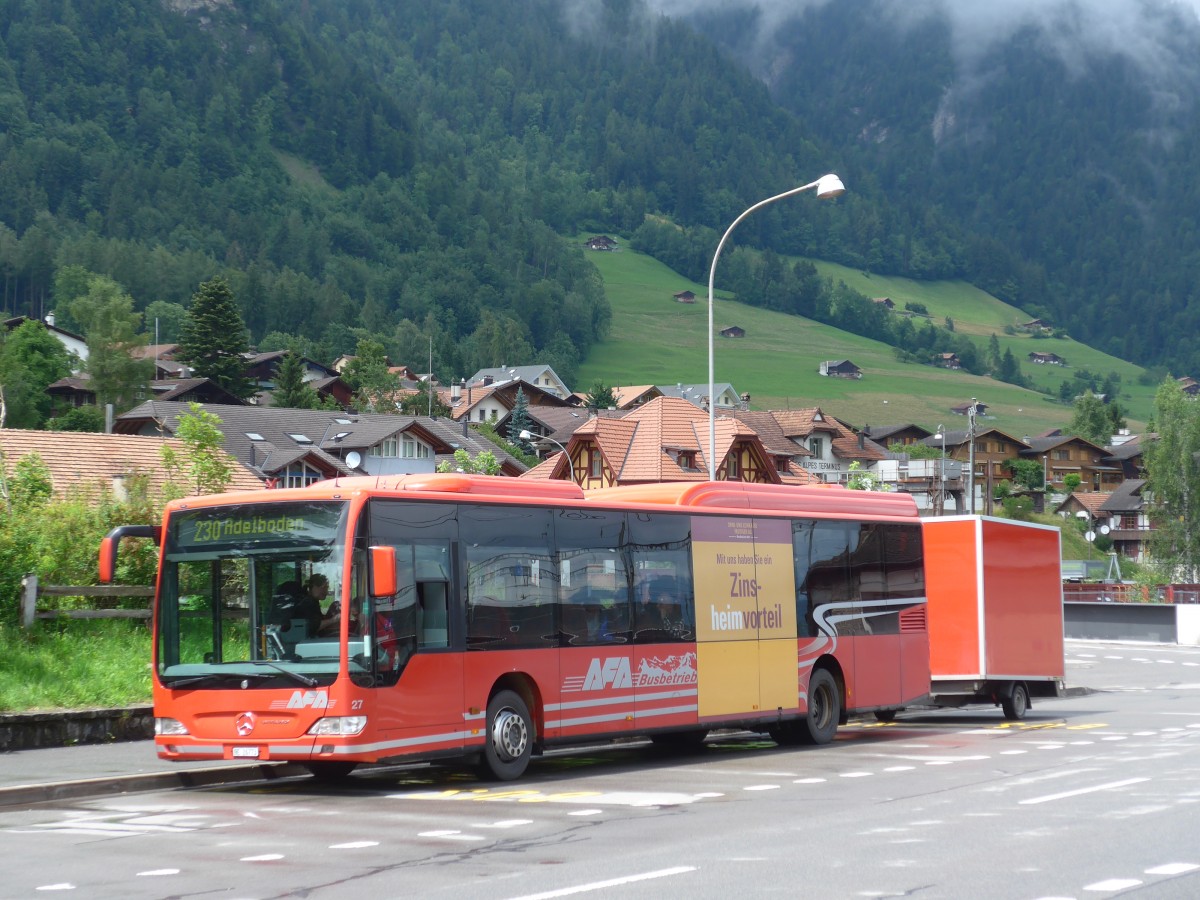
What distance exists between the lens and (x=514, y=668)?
15414mm

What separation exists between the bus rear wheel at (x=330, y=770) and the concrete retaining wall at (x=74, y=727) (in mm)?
3272

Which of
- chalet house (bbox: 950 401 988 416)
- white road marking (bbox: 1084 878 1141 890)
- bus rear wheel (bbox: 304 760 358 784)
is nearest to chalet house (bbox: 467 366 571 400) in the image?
chalet house (bbox: 950 401 988 416)

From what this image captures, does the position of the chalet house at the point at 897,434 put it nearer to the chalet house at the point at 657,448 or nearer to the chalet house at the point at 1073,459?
the chalet house at the point at 1073,459

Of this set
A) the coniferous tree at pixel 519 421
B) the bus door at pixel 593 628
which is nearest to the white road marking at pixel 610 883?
the bus door at pixel 593 628

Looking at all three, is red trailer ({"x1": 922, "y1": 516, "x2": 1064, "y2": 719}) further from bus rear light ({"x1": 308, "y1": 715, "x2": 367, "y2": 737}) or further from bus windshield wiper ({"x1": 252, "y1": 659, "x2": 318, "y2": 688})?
bus windshield wiper ({"x1": 252, "y1": 659, "x2": 318, "y2": 688})

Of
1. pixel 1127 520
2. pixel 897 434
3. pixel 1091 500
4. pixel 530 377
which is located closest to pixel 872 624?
pixel 1127 520

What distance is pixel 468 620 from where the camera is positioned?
1510 cm

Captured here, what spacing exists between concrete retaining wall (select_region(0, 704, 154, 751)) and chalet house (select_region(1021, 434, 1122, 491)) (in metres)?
159

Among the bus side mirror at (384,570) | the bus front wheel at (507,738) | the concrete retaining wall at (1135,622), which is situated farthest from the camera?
the concrete retaining wall at (1135,622)

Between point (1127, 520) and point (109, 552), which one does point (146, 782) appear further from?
point (1127, 520)

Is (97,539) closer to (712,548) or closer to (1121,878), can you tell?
(712,548)

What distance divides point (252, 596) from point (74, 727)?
15.5ft

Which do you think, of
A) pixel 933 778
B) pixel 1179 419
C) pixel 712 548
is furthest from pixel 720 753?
pixel 1179 419

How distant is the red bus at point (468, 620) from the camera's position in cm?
1409
